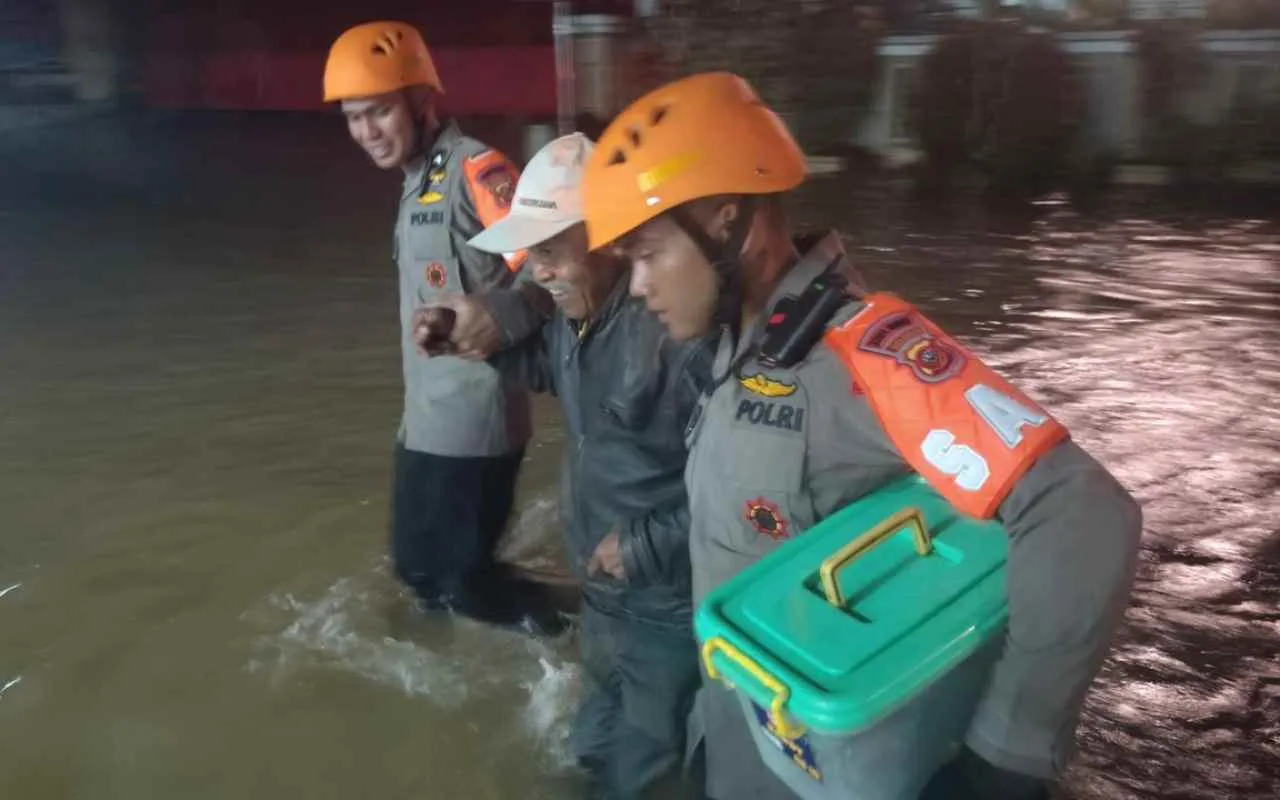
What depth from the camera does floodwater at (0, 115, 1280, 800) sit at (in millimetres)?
3238

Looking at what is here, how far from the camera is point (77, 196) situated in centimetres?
1166

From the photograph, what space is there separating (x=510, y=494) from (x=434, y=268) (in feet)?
2.46

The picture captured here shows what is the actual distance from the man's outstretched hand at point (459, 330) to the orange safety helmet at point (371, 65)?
886mm

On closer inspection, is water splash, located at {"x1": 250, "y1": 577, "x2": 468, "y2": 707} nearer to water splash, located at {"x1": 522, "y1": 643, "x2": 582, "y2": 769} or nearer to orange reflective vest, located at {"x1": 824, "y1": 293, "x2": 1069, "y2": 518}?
water splash, located at {"x1": 522, "y1": 643, "x2": 582, "y2": 769}

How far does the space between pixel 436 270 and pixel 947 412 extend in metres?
1.95

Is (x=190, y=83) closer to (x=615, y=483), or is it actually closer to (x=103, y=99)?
(x=103, y=99)

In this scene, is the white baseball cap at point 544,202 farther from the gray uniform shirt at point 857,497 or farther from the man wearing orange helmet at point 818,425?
the gray uniform shirt at point 857,497

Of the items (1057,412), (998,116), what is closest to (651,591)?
(1057,412)

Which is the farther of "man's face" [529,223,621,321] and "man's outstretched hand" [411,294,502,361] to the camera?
"man's outstretched hand" [411,294,502,361]

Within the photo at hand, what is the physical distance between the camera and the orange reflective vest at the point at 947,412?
61.2 inches

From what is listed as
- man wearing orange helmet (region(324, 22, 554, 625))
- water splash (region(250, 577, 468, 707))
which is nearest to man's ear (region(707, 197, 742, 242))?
man wearing orange helmet (region(324, 22, 554, 625))

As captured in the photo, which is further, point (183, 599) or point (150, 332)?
point (150, 332)

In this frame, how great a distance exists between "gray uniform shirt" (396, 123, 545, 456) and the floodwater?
802 millimetres

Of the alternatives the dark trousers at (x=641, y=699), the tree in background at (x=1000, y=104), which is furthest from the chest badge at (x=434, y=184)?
the tree in background at (x=1000, y=104)
